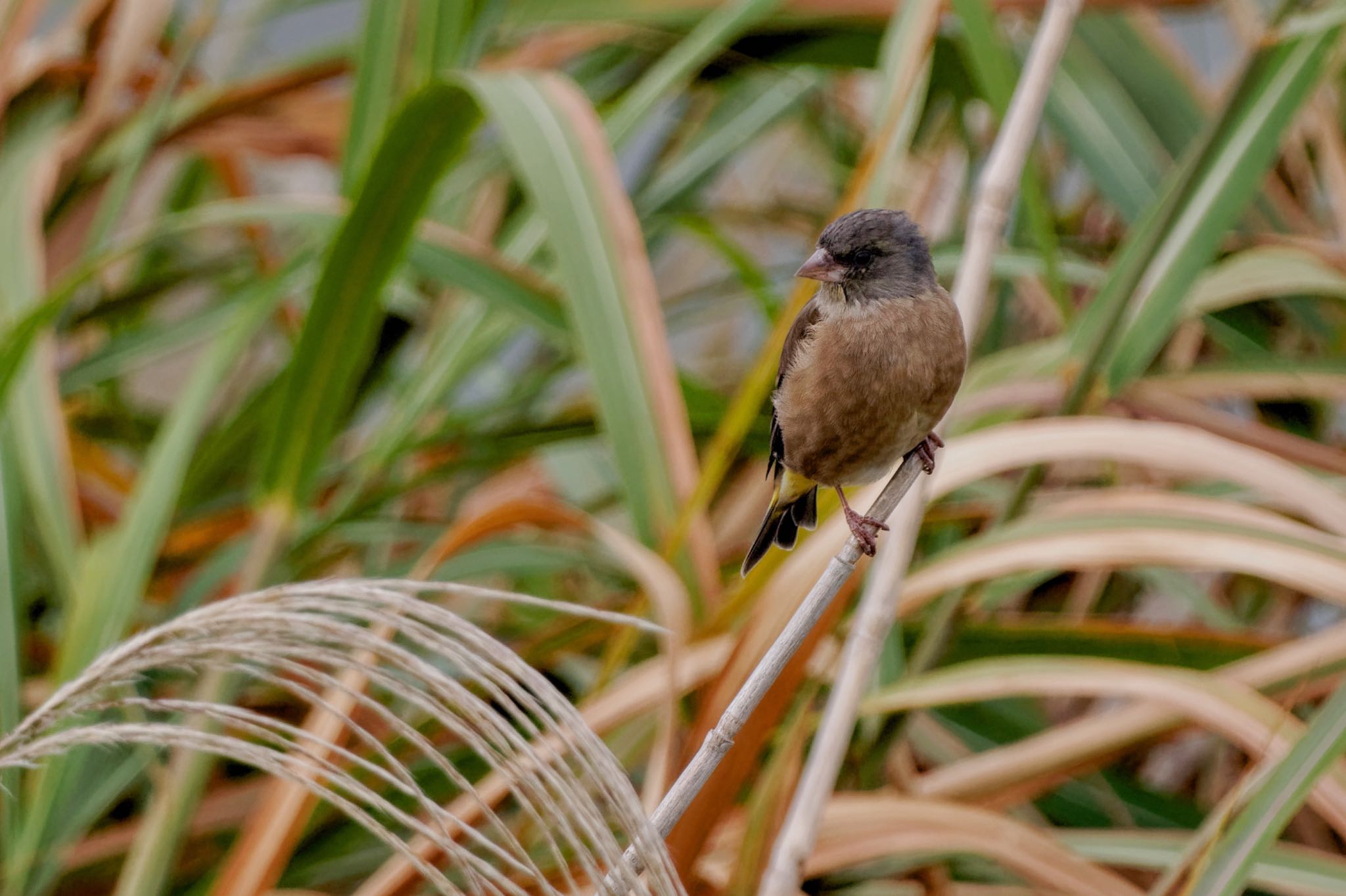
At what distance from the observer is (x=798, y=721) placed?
1.26 m

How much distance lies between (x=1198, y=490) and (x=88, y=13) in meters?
1.97


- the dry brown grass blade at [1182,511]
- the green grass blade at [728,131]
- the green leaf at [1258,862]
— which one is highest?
the green grass blade at [728,131]

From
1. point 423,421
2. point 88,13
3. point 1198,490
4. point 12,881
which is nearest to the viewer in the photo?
point 12,881

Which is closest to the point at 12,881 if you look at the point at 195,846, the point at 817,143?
the point at 195,846

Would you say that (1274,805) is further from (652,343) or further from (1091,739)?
(652,343)

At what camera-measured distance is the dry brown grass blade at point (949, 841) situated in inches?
48.5

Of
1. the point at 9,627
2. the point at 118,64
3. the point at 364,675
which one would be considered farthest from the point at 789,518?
the point at 118,64

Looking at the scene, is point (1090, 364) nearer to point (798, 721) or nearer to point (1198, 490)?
point (1198, 490)

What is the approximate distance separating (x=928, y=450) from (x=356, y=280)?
74cm

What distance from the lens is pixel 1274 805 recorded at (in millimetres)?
1035

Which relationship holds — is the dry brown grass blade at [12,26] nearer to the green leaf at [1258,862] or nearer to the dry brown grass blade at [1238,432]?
the dry brown grass blade at [1238,432]

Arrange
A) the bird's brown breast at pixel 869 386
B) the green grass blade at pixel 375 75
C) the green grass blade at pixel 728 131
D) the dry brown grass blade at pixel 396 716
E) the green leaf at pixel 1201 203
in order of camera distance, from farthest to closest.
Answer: the green grass blade at pixel 728 131
the green grass blade at pixel 375 75
the green leaf at pixel 1201 203
the bird's brown breast at pixel 869 386
the dry brown grass blade at pixel 396 716

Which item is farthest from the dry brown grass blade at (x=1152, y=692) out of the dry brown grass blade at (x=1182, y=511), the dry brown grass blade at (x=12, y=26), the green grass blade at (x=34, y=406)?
the dry brown grass blade at (x=12, y=26)

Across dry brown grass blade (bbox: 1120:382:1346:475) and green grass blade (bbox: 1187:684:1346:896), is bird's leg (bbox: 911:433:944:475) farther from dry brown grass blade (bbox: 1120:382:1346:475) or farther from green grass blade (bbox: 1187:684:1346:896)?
dry brown grass blade (bbox: 1120:382:1346:475)
